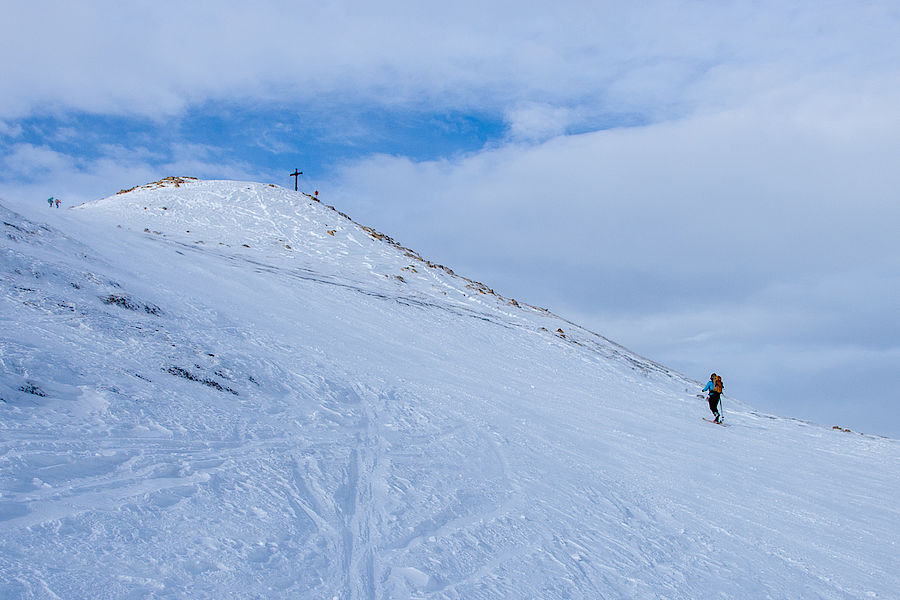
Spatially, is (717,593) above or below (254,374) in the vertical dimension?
below

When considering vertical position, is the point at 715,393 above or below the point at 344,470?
above

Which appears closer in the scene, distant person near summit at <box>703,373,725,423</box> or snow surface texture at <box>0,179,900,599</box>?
snow surface texture at <box>0,179,900,599</box>

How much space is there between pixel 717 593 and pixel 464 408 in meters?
6.39

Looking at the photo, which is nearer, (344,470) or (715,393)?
(344,470)

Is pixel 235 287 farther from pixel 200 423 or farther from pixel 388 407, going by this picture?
pixel 200 423

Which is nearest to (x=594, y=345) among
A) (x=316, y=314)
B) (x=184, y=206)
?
(x=316, y=314)

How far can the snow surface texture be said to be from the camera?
4871 millimetres

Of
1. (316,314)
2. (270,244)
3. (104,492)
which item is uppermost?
(270,244)

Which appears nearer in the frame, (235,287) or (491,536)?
(491,536)

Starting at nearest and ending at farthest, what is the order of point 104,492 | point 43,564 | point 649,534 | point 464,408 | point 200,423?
point 43,564 < point 104,492 < point 649,534 < point 200,423 < point 464,408

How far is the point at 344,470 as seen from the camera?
7164 mm

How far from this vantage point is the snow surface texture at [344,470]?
→ 4871 millimetres

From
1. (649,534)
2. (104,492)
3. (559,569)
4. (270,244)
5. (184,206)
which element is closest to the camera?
(104,492)

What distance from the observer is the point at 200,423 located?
297 inches
